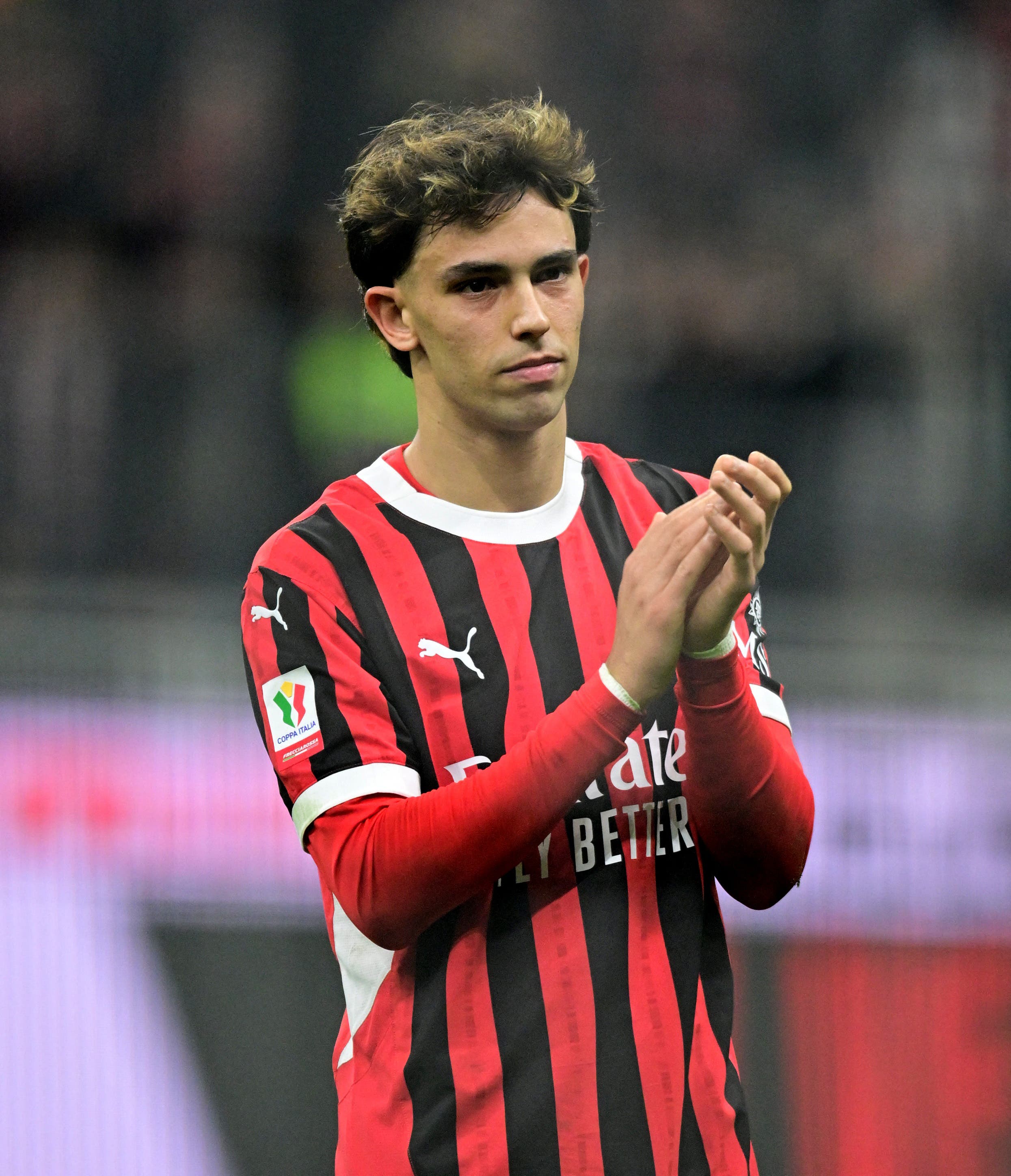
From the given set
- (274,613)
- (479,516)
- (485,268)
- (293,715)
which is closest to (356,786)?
(293,715)

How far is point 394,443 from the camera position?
461 centimetres

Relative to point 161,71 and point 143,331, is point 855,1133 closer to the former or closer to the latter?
point 143,331

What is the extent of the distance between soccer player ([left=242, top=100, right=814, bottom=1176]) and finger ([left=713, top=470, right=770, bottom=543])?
0.20ft

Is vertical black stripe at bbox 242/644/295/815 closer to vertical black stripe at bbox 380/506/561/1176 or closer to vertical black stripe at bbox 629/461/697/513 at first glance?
vertical black stripe at bbox 380/506/561/1176

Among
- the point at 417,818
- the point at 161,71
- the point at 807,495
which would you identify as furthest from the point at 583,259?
the point at 161,71

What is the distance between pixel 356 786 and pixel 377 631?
18cm

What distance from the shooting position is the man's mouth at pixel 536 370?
1.61 metres

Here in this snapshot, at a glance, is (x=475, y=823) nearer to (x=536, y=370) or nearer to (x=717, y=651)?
(x=717, y=651)

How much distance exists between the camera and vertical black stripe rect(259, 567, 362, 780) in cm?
156

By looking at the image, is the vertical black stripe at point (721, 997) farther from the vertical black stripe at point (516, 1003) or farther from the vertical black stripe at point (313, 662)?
the vertical black stripe at point (313, 662)

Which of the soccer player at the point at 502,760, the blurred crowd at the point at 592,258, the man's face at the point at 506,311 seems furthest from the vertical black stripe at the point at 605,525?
the blurred crowd at the point at 592,258

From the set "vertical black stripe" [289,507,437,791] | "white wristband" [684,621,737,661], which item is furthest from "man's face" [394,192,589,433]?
"white wristband" [684,621,737,661]

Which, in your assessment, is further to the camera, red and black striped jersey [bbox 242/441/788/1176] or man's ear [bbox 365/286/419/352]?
man's ear [bbox 365/286/419/352]

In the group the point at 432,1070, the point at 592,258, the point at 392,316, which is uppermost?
the point at 592,258
